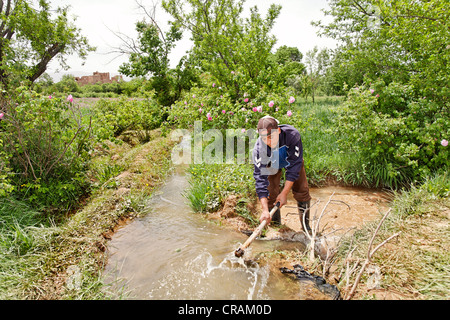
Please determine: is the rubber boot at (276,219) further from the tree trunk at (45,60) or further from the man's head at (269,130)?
the tree trunk at (45,60)

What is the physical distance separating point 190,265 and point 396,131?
14.3 ft

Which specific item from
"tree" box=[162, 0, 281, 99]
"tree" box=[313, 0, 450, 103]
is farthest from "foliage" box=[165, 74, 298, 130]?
"tree" box=[313, 0, 450, 103]

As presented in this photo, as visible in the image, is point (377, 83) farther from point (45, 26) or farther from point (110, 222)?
point (45, 26)

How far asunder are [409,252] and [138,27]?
11.2 metres

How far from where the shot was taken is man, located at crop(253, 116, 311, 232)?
107 inches

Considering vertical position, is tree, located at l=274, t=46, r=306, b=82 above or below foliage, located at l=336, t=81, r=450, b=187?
above

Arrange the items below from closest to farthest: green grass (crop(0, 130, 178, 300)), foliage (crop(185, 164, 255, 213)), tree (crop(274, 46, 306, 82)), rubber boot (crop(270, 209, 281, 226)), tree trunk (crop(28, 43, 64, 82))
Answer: green grass (crop(0, 130, 178, 300))
rubber boot (crop(270, 209, 281, 226))
foliage (crop(185, 164, 255, 213))
tree trunk (crop(28, 43, 64, 82))
tree (crop(274, 46, 306, 82))

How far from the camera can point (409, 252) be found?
91.0 inches

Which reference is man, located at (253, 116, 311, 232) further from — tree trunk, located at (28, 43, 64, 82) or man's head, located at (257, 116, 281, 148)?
tree trunk, located at (28, 43, 64, 82)

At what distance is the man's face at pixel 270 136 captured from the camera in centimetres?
271

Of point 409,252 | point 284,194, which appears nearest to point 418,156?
point 409,252

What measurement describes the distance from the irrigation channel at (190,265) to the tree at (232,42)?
4072 mm

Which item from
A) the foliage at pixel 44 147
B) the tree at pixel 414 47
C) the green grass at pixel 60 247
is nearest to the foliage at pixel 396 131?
the tree at pixel 414 47

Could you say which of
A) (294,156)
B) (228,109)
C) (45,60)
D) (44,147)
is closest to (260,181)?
(294,156)
